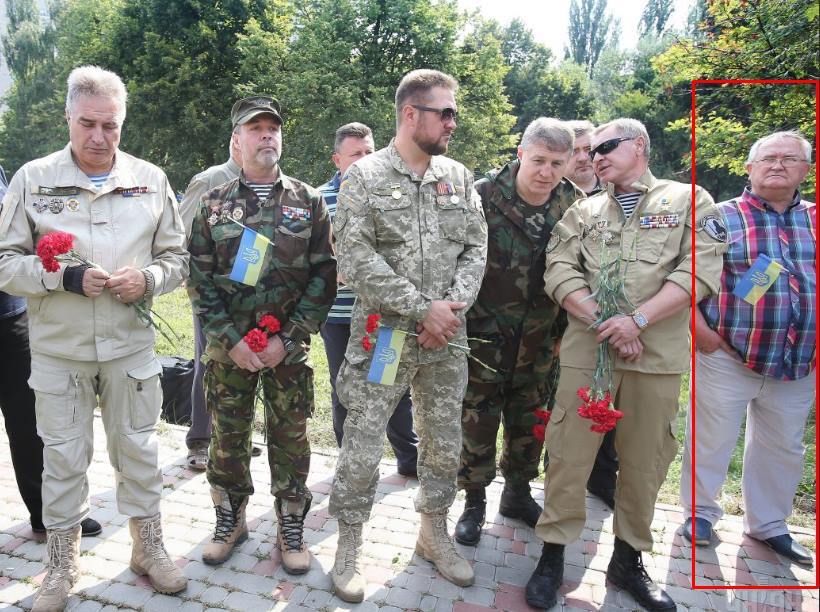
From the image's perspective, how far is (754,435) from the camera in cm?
383

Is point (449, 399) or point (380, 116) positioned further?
point (380, 116)

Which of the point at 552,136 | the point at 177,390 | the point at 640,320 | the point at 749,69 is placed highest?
the point at 749,69

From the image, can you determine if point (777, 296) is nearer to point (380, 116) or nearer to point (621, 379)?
point (621, 379)

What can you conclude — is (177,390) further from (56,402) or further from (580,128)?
(580,128)

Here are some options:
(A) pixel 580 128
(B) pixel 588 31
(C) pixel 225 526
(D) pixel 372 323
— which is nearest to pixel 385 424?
(D) pixel 372 323

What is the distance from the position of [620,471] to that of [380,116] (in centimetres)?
1761

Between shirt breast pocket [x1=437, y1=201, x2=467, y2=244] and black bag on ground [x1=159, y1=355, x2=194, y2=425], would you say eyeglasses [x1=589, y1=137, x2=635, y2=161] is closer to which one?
shirt breast pocket [x1=437, y1=201, x2=467, y2=244]

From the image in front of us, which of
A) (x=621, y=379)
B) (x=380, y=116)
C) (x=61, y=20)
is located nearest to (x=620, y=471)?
(x=621, y=379)

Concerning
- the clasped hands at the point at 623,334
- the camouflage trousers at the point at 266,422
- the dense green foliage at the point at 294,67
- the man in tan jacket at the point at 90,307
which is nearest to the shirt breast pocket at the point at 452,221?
the clasped hands at the point at 623,334

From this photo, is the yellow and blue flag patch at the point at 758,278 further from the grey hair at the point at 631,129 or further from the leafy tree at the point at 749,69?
the grey hair at the point at 631,129

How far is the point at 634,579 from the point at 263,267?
96.7 inches

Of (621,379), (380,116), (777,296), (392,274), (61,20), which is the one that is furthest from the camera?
(61,20)

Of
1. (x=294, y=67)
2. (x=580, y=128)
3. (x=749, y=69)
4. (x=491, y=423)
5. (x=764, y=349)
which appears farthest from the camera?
(x=294, y=67)

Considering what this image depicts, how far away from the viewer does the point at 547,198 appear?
356 centimetres
